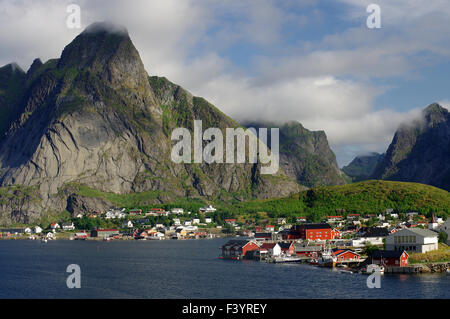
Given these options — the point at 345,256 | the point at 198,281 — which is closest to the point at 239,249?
the point at 345,256

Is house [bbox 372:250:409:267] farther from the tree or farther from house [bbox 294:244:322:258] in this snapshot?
house [bbox 294:244:322:258]

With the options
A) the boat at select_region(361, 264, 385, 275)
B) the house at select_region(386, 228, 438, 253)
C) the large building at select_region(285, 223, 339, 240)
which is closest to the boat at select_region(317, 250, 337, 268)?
the house at select_region(386, 228, 438, 253)

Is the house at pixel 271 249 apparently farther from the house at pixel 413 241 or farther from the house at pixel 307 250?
the house at pixel 413 241

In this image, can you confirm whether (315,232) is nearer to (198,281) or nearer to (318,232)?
(318,232)

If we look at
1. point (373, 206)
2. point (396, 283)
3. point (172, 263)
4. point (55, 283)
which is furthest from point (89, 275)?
point (373, 206)

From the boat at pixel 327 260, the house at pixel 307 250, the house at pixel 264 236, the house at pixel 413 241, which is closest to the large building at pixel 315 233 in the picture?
the house at pixel 264 236
